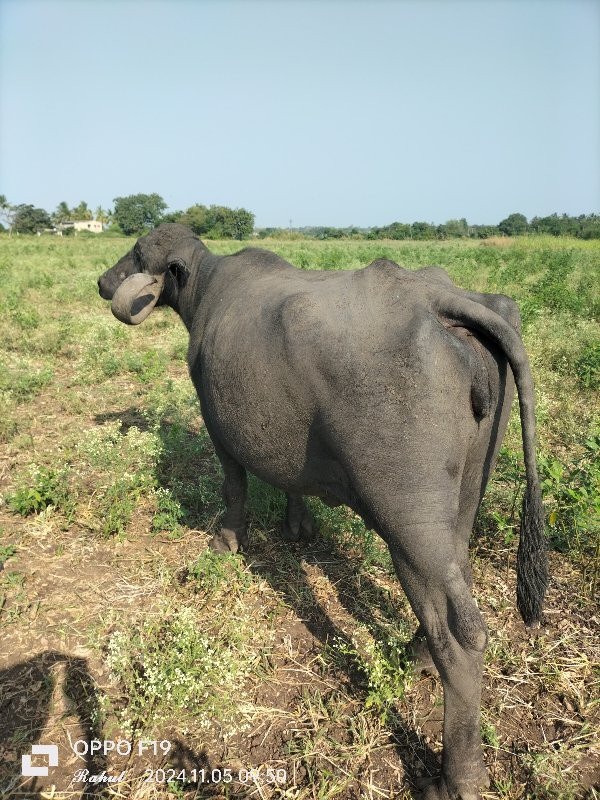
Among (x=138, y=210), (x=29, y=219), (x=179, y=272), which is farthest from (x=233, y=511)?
(x=29, y=219)

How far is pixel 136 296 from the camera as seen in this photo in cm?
416

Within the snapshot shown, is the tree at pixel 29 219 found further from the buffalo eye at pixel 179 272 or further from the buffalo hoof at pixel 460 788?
the buffalo hoof at pixel 460 788

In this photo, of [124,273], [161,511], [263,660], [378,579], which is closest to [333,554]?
[378,579]

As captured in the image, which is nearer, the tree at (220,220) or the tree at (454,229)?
the tree at (220,220)

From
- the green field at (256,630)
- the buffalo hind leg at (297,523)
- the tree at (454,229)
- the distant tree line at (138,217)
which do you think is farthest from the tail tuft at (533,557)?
the tree at (454,229)

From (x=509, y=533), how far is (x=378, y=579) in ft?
3.33

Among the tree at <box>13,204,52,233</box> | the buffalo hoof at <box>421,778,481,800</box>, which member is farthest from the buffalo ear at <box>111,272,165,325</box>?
the tree at <box>13,204,52,233</box>

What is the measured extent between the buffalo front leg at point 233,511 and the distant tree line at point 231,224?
41050 millimetres

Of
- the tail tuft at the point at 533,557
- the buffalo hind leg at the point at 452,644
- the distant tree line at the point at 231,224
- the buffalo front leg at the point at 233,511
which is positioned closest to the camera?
the buffalo hind leg at the point at 452,644

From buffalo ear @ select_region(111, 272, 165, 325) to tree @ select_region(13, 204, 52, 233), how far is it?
92.5m

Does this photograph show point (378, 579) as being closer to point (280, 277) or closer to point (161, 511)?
point (161, 511)

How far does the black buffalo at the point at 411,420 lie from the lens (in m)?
2.23

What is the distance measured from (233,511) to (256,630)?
2.98 feet

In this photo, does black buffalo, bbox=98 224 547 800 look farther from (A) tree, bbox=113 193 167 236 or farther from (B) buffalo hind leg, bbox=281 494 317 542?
(A) tree, bbox=113 193 167 236
